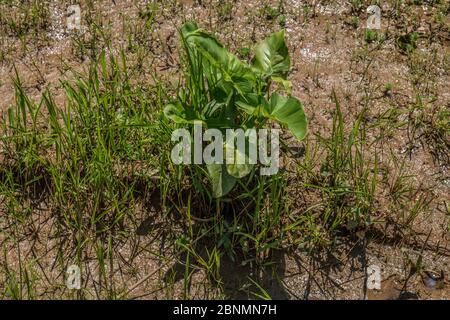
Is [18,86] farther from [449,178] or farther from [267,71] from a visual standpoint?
[449,178]

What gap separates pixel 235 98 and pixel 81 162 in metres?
0.75

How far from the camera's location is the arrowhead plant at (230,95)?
2.49 m

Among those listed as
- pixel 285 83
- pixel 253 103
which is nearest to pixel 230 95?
pixel 253 103

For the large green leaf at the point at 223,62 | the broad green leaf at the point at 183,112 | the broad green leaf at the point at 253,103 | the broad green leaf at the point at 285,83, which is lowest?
the broad green leaf at the point at 183,112

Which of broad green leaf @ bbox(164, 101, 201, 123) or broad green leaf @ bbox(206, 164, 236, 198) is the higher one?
broad green leaf @ bbox(164, 101, 201, 123)

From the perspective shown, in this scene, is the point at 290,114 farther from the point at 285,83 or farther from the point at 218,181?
the point at 218,181

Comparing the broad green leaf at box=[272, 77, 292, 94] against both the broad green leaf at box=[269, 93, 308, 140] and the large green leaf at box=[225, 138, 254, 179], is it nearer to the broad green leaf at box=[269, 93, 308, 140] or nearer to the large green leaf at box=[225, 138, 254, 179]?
the broad green leaf at box=[269, 93, 308, 140]

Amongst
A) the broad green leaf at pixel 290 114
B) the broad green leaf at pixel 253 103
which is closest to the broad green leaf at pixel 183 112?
the broad green leaf at pixel 253 103

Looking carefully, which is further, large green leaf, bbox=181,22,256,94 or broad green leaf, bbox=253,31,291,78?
broad green leaf, bbox=253,31,291,78

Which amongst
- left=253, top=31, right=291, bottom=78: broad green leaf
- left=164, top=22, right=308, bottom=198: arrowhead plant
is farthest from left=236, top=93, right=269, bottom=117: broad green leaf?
left=253, top=31, right=291, bottom=78: broad green leaf

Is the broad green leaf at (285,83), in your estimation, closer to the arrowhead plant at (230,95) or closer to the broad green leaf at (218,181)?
the arrowhead plant at (230,95)

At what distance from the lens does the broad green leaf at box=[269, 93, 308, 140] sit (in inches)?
96.4

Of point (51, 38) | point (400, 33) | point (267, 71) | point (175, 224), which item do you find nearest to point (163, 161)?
point (175, 224)

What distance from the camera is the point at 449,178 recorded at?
2916mm
